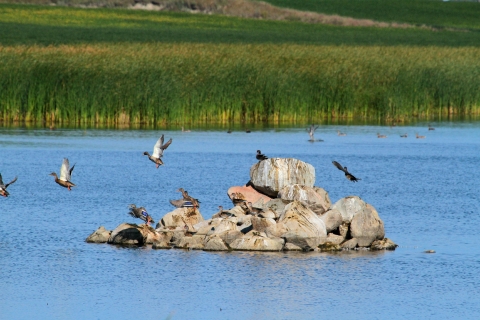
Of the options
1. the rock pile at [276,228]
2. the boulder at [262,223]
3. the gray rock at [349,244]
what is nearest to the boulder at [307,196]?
the rock pile at [276,228]

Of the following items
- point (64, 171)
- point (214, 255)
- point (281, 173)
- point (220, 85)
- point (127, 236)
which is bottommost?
point (214, 255)

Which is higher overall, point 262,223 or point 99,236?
point 262,223

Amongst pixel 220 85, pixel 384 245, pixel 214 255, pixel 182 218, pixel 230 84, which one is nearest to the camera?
pixel 214 255

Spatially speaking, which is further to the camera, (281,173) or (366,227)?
(281,173)

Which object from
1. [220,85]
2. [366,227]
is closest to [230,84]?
[220,85]

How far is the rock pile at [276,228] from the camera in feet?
43.1

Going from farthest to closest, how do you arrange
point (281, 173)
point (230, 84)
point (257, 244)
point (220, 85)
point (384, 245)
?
point (230, 84) → point (220, 85) → point (281, 173) → point (384, 245) → point (257, 244)

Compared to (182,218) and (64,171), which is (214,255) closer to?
(182,218)

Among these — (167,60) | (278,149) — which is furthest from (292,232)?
(167,60)

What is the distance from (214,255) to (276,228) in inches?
36.6

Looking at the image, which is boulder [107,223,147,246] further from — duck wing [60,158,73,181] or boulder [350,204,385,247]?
boulder [350,204,385,247]

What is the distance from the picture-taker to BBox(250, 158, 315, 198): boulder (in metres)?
14.8

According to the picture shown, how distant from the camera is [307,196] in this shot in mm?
14094

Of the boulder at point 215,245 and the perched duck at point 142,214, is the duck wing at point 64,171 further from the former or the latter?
the boulder at point 215,245
